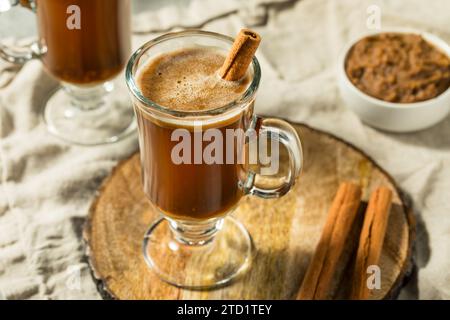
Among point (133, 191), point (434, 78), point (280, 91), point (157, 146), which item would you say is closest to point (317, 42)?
point (280, 91)

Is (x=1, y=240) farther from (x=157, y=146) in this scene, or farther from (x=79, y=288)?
(x=157, y=146)

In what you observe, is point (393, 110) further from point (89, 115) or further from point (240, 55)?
point (89, 115)

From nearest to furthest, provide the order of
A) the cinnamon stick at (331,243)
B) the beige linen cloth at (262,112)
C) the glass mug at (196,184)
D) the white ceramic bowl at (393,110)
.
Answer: the glass mug at (196,184) < the cinnamon stick at (331,243) < the beige linen cloth at (262,112) < the white ceramic bowl at (393,110)

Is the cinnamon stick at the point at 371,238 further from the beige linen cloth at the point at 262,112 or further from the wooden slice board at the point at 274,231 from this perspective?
the beige linen cloth at the point at 262,112

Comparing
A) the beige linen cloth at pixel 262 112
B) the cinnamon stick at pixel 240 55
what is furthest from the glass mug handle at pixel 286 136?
the beige linen cloth at pixel 262 112

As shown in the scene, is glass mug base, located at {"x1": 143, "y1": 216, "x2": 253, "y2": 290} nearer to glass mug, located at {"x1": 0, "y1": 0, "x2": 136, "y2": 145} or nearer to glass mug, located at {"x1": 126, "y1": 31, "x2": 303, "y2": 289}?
glass mug, located at {"x1": 126, "y1": 31, "x2": 303, "y2": 289}

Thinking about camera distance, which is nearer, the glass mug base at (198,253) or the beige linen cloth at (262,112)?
the glass mug base at (198,253)

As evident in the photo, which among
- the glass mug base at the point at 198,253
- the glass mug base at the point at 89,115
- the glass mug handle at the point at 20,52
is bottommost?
the glass mug base at the point at 198,253
